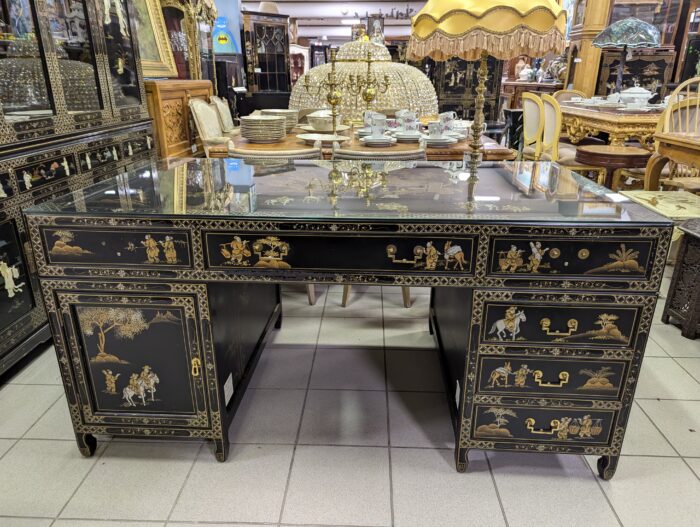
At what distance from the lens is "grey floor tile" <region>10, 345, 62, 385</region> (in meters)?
2.08

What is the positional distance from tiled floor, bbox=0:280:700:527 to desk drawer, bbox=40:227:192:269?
28.9 inches

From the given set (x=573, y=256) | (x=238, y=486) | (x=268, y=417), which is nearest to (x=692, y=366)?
(x=573, y=256)

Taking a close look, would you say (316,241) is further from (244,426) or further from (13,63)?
(13,63)

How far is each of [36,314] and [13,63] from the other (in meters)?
1.15

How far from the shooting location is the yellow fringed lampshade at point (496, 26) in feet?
4.61

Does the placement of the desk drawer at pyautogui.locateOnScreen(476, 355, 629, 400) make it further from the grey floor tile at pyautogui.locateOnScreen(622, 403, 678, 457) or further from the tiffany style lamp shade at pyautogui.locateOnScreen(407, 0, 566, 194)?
the tiffany style lamp shade at pyautogui.locateOnScreen(407, 0, 566, 194)

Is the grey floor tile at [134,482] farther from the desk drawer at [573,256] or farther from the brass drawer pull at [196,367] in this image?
the desk drawer at [573,256]

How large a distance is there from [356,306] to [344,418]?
1024 millimetres

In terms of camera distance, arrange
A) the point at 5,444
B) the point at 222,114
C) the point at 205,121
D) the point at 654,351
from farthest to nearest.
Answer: the point at 222,114 → the point at 205,121 → the point at 654,351 → the point at 5,444

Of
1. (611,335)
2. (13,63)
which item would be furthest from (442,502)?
(13,63)

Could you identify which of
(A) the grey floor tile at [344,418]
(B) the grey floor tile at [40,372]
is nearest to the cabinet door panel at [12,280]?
(B) the grey floor tile at [40,372]

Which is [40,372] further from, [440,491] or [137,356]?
[440,491]

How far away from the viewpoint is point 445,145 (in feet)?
9.20

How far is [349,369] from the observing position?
2176mm
